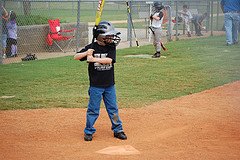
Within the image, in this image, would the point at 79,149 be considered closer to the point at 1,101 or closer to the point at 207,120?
the point at 207,120

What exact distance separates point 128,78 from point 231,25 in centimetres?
977

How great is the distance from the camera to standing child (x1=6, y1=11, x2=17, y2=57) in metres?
16.7

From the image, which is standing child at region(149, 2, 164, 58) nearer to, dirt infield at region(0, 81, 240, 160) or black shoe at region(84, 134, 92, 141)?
dirt infield at region(0, 81, 240, 160)

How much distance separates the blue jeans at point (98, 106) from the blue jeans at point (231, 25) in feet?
47.3

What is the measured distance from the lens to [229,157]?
6176 mm

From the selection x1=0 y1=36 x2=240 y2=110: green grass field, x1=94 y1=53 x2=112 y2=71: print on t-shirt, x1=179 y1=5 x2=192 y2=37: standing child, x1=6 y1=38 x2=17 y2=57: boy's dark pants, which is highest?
x1=179 y1=5 x2=192 y2=37: standing child

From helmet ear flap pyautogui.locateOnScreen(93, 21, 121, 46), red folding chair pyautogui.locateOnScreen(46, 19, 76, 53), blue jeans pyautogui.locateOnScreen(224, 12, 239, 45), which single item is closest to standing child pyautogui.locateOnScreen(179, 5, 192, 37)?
blue jeans pyautogui.locateOnScreen(224, 12, 239, 45)

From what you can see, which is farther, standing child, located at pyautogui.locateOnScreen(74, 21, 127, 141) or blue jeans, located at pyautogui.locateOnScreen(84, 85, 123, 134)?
blue jeans, located at pyautogui.locateOnScreen(84, 85, 123, 134)

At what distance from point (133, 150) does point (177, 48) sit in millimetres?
13527

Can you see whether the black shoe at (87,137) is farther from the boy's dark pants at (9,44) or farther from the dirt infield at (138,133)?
the boy's dark pants at (9,44)

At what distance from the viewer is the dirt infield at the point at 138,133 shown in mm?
6316

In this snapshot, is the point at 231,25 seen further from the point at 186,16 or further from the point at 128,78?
the point at 128,78

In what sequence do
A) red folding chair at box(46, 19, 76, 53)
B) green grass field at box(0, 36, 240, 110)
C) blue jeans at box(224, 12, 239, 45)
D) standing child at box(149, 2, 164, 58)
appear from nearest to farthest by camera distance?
green grass field at box(0, 36, 240, 110) < standing child at box(149, 2, 164, 58) < red folding chair at box(46, 19, 76, 53) < blue jeans at box(224, 12, 239, 45)

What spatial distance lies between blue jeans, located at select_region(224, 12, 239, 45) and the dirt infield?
11269 millimetres
